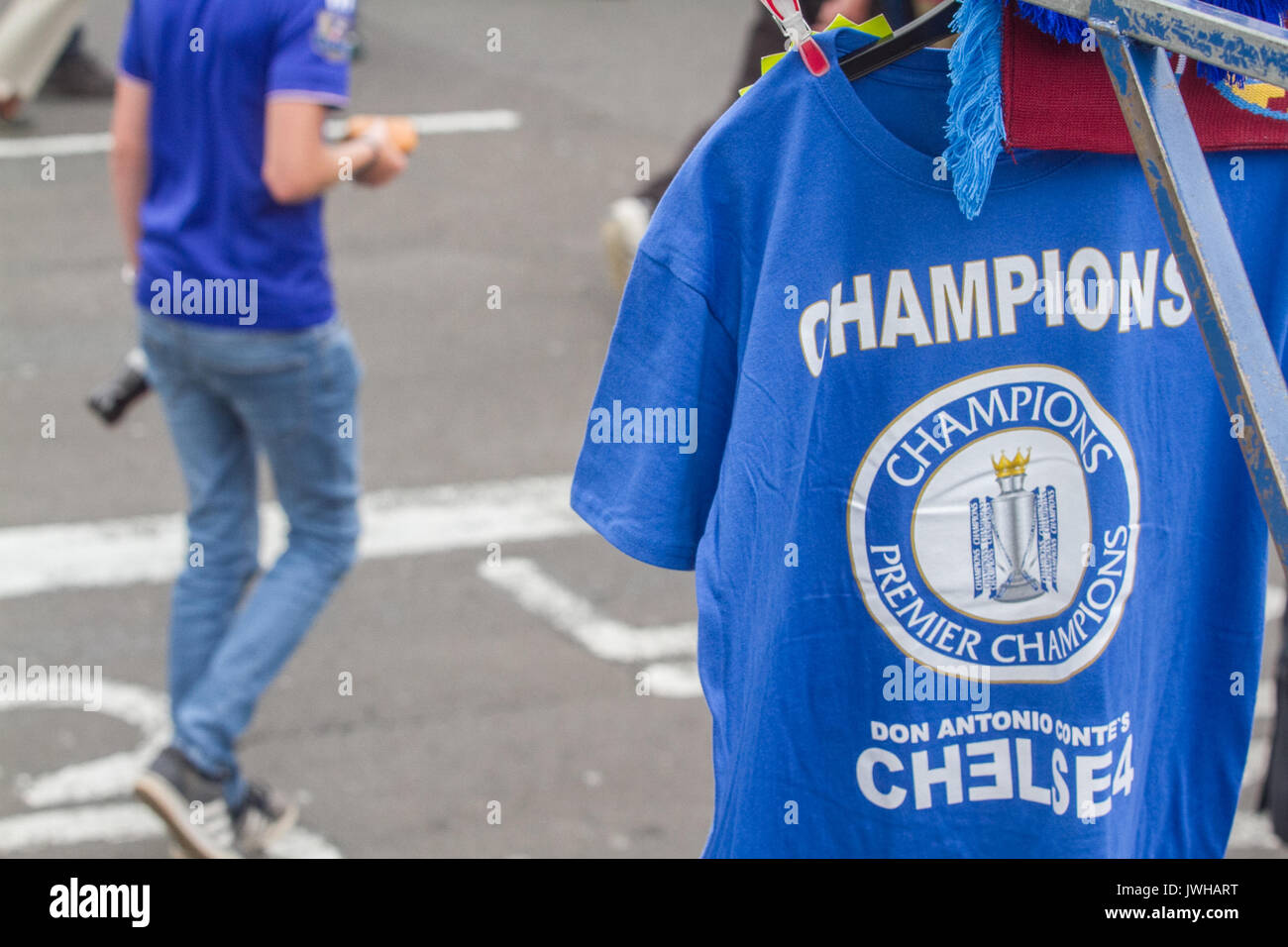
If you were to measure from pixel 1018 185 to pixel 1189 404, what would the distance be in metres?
0.38

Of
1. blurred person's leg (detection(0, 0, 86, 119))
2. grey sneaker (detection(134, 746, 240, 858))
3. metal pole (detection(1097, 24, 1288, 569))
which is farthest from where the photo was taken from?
blurred person's leg (detection(0, 0, 86, 119))

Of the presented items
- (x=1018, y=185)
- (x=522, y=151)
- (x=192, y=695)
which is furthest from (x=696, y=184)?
(x=522, y=151)

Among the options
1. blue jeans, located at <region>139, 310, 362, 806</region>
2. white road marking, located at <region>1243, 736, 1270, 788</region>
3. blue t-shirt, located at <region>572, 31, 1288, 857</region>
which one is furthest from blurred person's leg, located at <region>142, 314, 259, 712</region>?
white road marking, located at <region>1243, 736, 1270, 788</region>

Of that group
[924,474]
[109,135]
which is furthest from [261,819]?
[109,135]

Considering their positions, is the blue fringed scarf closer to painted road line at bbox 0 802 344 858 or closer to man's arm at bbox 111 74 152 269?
man's arm at bbox 111 74 152 269

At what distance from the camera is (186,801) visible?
360 centimetres

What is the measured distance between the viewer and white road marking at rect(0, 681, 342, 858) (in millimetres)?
3900

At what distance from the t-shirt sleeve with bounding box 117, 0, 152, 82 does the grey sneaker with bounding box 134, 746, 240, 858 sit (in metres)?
1.55

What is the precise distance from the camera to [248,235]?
137 inches

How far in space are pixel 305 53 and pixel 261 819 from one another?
6.03 feet

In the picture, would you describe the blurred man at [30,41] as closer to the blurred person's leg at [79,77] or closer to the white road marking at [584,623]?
the white road marking at [584,623]

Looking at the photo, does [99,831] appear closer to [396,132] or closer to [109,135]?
[396,132]

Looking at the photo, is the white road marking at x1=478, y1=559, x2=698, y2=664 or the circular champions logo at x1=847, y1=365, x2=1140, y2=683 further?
the white road marking at x1=478, y1=559, x2=698, y2=664

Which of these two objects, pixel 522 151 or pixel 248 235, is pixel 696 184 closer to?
pixel 248 235
